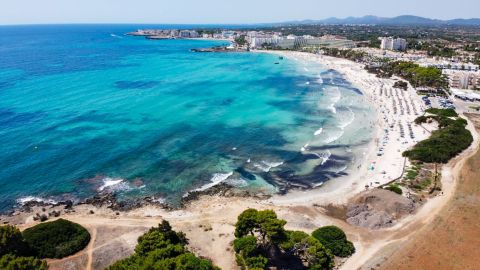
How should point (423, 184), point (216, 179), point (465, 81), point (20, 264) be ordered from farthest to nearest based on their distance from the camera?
point (465, 81) < point (216, 179) < point (423, 184) < point (20, 264)

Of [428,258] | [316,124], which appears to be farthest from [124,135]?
[428,258]

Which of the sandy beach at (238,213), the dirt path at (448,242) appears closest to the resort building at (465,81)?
the sandy beach at (238,213)

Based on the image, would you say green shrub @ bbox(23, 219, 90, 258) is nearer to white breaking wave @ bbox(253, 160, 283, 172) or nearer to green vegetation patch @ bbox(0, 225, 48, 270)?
green vegetation patch @ bbox(0, 225, 48, 270)

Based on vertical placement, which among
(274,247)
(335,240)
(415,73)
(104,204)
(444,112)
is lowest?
(104,204)

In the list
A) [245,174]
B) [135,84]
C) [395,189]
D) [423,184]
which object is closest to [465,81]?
[423,184]

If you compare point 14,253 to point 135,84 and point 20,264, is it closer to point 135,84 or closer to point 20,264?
point 20,264

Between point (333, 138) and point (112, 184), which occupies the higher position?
point (333, 138)

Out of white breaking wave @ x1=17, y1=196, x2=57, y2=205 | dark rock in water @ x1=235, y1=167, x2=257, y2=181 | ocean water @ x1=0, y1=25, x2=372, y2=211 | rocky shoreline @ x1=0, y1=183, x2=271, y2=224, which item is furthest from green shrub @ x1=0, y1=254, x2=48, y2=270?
dark rock in water @ x1=235, y1=167, x2=257, y2=181
